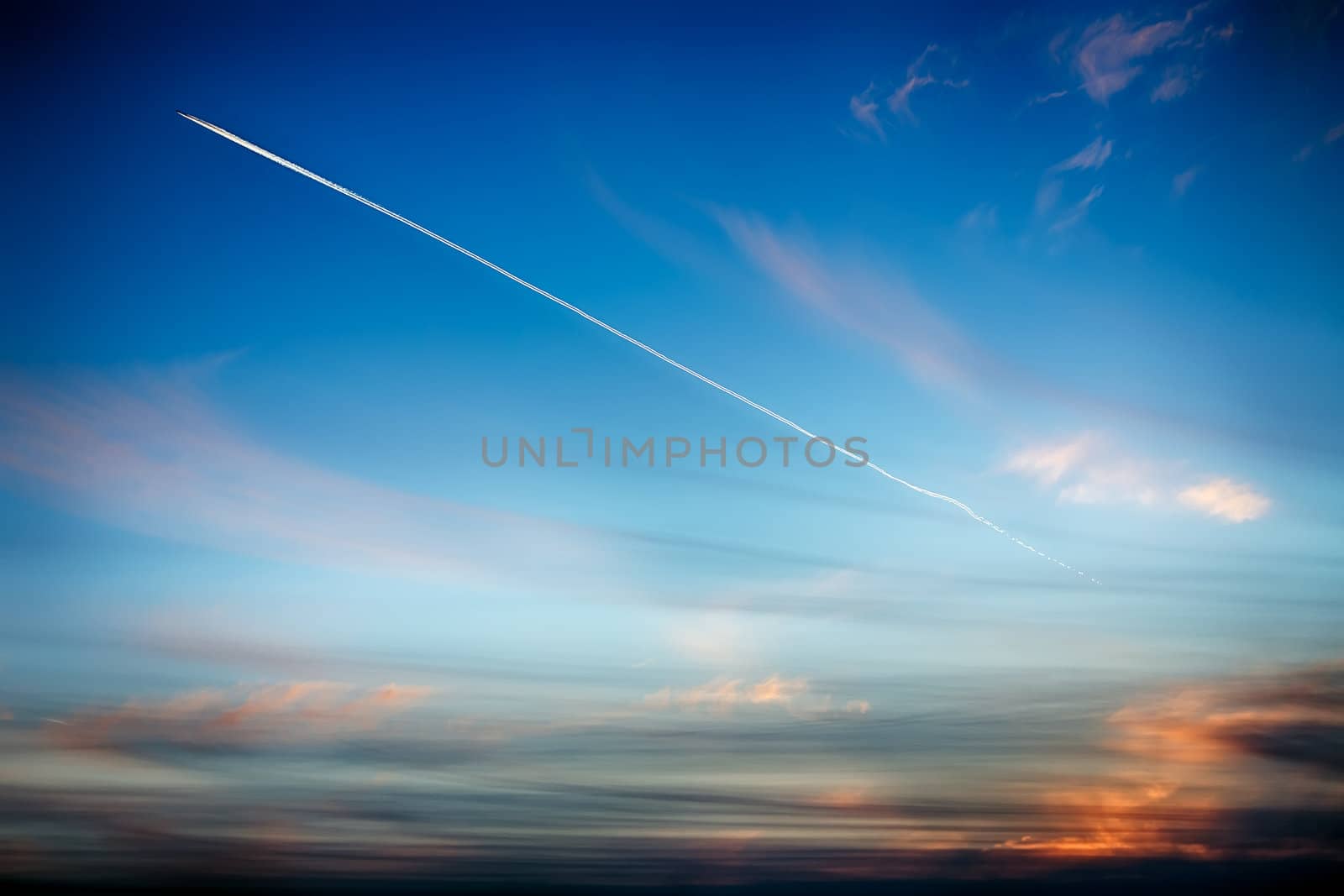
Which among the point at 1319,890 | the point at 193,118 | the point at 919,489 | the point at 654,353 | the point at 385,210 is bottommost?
the point at 1319,890

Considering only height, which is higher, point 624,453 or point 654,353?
point 654,353

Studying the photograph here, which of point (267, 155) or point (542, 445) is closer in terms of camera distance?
point (267, 155)

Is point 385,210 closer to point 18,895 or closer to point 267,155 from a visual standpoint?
point 267,155

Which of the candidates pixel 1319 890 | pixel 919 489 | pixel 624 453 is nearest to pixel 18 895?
pixel 624 453

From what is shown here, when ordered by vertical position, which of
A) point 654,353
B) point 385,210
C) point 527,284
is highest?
point 385,210

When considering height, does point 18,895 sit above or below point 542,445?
below

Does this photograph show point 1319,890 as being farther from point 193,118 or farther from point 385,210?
point 193,118

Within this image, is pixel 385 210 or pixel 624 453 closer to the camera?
pixel 385 210

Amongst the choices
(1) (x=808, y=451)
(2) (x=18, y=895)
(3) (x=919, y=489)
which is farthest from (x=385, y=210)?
(2) (x=18, y=895)
